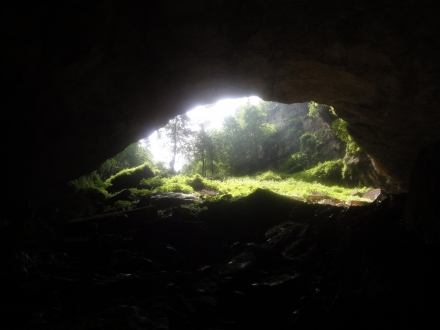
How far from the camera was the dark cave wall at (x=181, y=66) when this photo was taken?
669 centimetres

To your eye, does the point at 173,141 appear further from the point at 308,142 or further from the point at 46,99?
the point at 46,99

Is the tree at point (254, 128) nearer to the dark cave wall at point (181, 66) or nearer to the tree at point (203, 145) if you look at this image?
the tree at point (203, 145)

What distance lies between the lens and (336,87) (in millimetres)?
9344

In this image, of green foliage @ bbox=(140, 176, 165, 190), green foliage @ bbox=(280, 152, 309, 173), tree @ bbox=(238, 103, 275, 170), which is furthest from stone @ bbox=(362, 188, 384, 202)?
tree @ bbox=(238, 103, 275, 170)

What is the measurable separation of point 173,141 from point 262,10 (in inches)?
1035

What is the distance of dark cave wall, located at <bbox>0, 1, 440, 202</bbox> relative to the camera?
6.69 m

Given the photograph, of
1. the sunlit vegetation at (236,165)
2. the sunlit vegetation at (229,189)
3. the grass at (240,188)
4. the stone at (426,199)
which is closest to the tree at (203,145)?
the sunlit vegetation at (236,165)

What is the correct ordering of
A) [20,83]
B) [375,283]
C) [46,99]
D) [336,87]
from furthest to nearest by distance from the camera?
[336,87] → [46,99] → [20,83] → [375,283]

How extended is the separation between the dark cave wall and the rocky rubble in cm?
306

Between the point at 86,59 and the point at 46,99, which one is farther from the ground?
the point at 86,59

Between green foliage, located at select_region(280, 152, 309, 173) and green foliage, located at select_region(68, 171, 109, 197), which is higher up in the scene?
green foliage, located at select_region(280, 152, 309, 173)

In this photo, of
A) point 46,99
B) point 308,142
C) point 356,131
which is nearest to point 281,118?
point 308,142

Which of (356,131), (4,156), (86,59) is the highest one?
(86,59)

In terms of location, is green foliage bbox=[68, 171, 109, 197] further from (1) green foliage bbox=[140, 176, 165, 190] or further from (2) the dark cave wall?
(1) green foliage bbox=[140, 176, 165, 190]
